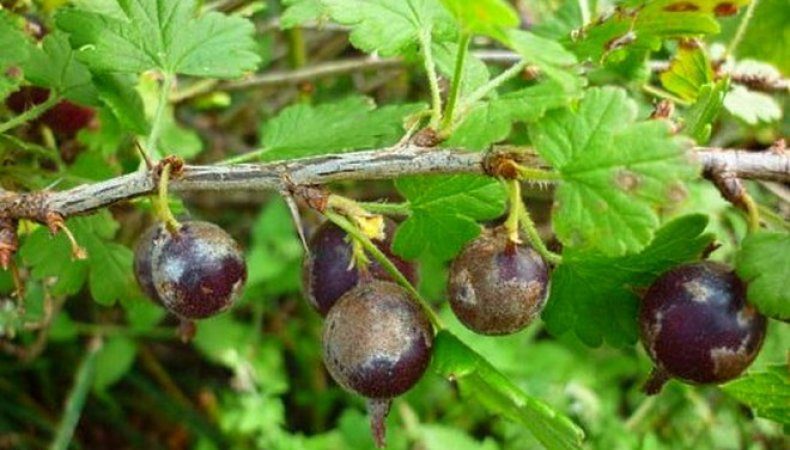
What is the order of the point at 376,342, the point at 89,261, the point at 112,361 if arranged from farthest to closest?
the point at 112,361 < the point at 89,261 < the point at 376,342

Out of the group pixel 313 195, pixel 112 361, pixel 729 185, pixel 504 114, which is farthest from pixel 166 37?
pixel 112 361

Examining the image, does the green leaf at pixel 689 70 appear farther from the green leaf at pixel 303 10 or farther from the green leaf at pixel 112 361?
the green leaf at pixel 112 361

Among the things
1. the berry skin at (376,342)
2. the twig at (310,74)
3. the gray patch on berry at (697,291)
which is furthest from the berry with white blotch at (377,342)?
the twig at (310,74)

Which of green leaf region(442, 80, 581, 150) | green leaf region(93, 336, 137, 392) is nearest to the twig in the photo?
green leaf region(93, 336, 137, 392)

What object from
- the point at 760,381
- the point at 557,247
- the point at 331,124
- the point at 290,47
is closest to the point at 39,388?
the point at 290,47

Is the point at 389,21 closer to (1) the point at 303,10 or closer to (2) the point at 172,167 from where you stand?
(1) the point at 303,10
